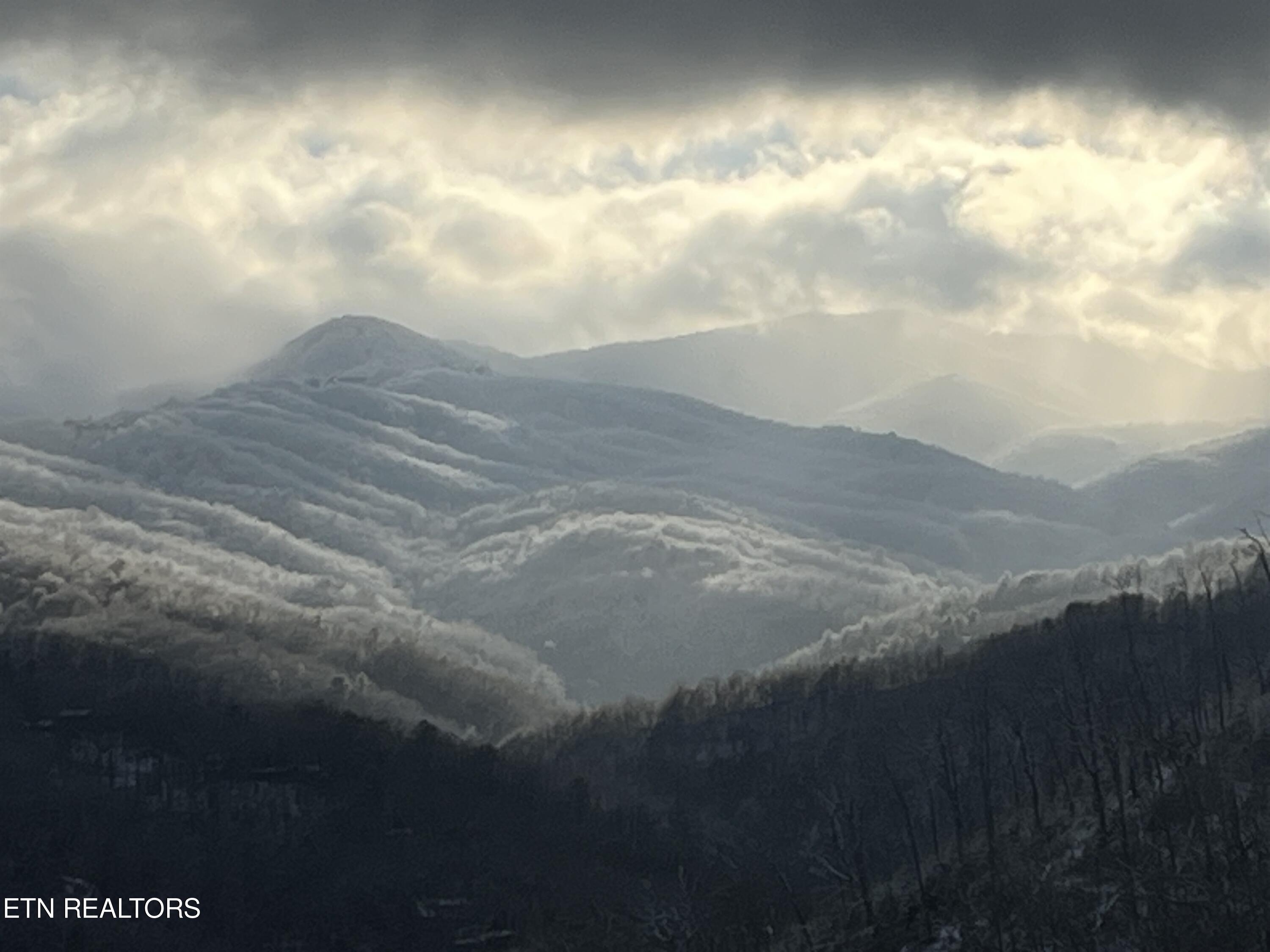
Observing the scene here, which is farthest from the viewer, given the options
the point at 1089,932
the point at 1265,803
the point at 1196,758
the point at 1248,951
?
the point at 1196,758

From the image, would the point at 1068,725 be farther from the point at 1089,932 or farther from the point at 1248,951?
the point at 1248,951

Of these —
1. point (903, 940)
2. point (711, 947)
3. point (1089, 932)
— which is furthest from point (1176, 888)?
point (711, 947)

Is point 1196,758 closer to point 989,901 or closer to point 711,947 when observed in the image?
point 989,901

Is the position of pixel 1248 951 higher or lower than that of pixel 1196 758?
lower

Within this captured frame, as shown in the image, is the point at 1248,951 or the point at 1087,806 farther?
the point at 1087,806

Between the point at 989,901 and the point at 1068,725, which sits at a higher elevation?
the point at 1068,725

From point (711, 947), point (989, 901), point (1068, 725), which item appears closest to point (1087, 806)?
point (1068, 725)

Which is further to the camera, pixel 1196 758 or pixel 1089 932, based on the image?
pixel 1196 758

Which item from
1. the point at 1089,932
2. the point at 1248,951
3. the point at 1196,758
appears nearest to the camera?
the point at 1248,951

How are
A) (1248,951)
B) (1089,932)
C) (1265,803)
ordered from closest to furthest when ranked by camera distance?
(1248,951) < (1089,932) < (1265,803)
